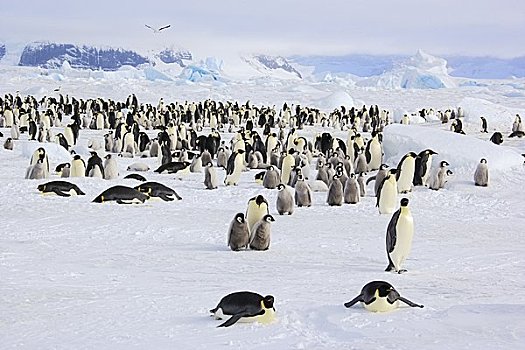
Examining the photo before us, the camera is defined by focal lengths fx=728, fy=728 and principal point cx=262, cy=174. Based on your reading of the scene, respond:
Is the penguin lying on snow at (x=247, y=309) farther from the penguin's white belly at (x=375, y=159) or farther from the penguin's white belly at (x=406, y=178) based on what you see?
the penguin's white belly at (x=375, y=159)

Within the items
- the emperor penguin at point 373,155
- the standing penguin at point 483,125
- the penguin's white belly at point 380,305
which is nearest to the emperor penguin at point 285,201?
the penguin's white belly at point 380,305

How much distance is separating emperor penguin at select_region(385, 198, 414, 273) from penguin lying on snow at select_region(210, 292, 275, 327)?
2.06 meters

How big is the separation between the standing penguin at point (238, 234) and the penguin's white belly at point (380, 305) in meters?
2.63

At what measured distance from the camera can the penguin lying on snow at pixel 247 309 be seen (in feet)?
14.6

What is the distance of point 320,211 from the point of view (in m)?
10.2

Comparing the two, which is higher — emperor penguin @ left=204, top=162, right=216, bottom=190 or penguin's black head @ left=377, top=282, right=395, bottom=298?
penguin's black head @ left=377, top=282, right=395, bottom=298

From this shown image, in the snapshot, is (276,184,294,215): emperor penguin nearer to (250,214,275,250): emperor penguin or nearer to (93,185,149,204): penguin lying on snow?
(93,185,149,204): penguin lying on snow

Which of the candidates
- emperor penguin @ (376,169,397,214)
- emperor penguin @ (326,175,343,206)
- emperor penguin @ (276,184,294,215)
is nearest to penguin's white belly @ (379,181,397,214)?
emperor penguin @ (376,169,397,214)

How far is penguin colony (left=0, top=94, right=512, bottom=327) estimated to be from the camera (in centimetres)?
632

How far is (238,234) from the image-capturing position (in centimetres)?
722

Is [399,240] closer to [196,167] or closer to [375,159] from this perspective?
[196,167]

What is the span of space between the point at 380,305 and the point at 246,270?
1.92 meters

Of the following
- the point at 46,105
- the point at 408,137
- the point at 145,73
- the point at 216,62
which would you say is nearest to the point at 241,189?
the point at 408,137

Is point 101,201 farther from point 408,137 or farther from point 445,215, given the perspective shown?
point 408,137
